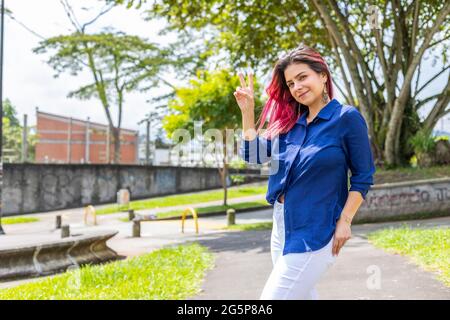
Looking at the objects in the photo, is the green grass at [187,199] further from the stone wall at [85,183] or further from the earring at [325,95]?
the earring at [325,95]

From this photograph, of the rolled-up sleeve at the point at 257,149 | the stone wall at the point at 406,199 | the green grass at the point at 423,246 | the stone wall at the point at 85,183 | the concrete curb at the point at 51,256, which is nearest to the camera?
the rolled-up sleeve at the point at 257,149

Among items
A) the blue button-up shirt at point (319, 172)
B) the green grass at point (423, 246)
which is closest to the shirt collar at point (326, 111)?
the blue button-up shirt at point (319, 172)

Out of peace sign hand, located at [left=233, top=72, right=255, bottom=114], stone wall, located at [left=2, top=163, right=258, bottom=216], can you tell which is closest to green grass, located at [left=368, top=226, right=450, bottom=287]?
peace sign hand, located at [left=233, top=72, right=255, bottom=114]

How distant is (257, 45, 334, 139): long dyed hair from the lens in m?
2.83

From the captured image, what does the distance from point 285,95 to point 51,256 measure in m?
7.49

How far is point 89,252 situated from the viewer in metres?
10.3

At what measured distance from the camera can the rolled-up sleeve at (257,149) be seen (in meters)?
2.88

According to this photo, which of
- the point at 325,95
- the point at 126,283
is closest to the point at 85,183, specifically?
the point at 126,283

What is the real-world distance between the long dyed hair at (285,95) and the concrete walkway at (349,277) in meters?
3.26

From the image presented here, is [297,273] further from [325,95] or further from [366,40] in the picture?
[366,40]
